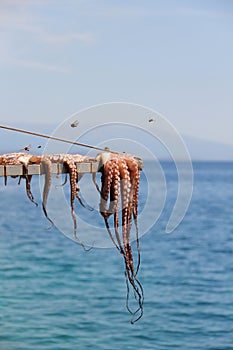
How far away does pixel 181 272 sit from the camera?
40.4 metres

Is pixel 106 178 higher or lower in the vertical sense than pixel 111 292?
higher

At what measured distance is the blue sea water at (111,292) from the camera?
2850cm

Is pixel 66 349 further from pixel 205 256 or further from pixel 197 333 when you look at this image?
pixel 205 256

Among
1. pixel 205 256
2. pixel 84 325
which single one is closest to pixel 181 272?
pixel 205 256

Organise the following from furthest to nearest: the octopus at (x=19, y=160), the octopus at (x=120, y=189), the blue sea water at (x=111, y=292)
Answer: the blue sea water at (x=111, y=292)
the octopus at (x=120, y=189)
the octopus at (x=19, y=160)

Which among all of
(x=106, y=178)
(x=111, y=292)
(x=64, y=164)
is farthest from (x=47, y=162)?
(x=111, y=292)

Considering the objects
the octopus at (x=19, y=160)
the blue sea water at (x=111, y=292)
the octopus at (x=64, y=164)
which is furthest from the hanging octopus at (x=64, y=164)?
the blue sea water at (x=111, y=292)

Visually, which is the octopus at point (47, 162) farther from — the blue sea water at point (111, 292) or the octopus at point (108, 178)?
the blue sea water at point (111, 292)

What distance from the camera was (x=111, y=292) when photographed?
115ft

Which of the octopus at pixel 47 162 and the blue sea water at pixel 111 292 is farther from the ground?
the octopus at pixel 47 162

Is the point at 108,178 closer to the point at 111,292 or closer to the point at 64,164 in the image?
the point at 64,164

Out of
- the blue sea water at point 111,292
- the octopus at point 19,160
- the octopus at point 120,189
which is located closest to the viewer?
the octopus at point 19,160

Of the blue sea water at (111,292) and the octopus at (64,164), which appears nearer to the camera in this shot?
the octopus at (64,164)

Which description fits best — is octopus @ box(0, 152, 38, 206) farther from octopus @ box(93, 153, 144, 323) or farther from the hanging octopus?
octopus @ box(93, 153, 144, 323)
